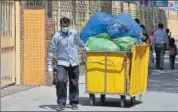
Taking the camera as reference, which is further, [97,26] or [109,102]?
[109,102]

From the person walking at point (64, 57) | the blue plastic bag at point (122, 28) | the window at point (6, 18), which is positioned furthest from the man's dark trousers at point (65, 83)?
the window at point (6, 18)

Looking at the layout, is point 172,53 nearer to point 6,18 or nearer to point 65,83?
point 6,18

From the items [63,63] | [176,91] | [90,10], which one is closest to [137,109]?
[63,63]

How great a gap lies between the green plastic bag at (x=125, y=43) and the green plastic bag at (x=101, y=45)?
10 cm

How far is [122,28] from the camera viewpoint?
45.0ft

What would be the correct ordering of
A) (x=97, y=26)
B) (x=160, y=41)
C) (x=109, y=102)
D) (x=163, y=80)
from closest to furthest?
(x=97, y=26) → (x=109, y=102) → (x=163, y=80) → (x=160, y=41)

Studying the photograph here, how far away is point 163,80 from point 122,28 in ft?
22.1

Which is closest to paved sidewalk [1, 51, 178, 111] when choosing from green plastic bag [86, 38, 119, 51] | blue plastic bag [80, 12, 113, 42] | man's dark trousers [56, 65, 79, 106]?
man's dark trousers [56, 65, 79, 106]

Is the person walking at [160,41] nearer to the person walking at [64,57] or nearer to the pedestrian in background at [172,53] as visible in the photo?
the pedestrian in background at [172,53]

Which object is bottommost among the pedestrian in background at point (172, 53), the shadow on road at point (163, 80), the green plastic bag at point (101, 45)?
the shadow on road at point (163, 80)

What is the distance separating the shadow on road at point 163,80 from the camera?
57.2ft

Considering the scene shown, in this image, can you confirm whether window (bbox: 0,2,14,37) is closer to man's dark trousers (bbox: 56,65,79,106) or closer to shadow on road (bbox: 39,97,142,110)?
shadow on road (bbox: 39,97,142,110)

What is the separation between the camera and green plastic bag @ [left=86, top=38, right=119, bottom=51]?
13.4 metres

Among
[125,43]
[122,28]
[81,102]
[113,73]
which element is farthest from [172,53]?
[113,73]
